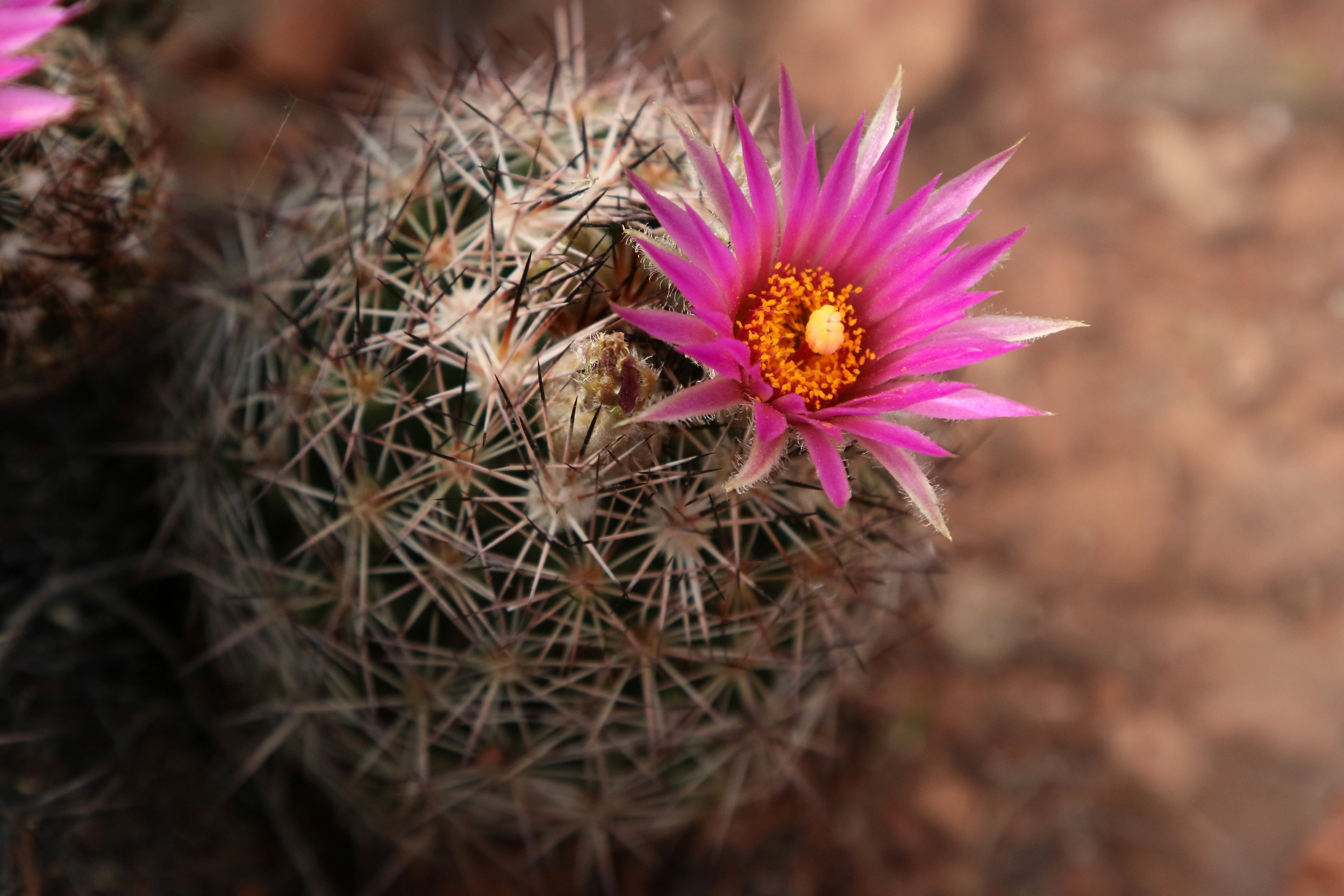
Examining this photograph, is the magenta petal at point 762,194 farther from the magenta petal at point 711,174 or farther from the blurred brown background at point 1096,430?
the blurred brown background at point 1096,430

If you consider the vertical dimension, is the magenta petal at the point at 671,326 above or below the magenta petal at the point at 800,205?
below

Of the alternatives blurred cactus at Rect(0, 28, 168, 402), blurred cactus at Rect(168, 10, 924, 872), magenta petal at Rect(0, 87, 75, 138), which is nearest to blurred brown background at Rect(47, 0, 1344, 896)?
blurred cactus at Rect(0, 28, 168, 402)

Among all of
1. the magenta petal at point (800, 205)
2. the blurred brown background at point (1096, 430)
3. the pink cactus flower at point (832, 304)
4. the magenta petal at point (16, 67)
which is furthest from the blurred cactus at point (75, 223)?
the magenta petal at point (800, 205)

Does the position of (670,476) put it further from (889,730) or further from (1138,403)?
(1138,403)

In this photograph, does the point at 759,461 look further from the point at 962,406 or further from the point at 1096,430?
the point at 1096,430

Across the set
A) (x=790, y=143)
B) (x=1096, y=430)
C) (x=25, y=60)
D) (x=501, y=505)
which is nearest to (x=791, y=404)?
(x=790, y=143)

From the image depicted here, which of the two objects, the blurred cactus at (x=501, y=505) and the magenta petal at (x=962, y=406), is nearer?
the magenta petal at (x=962, y=406)
